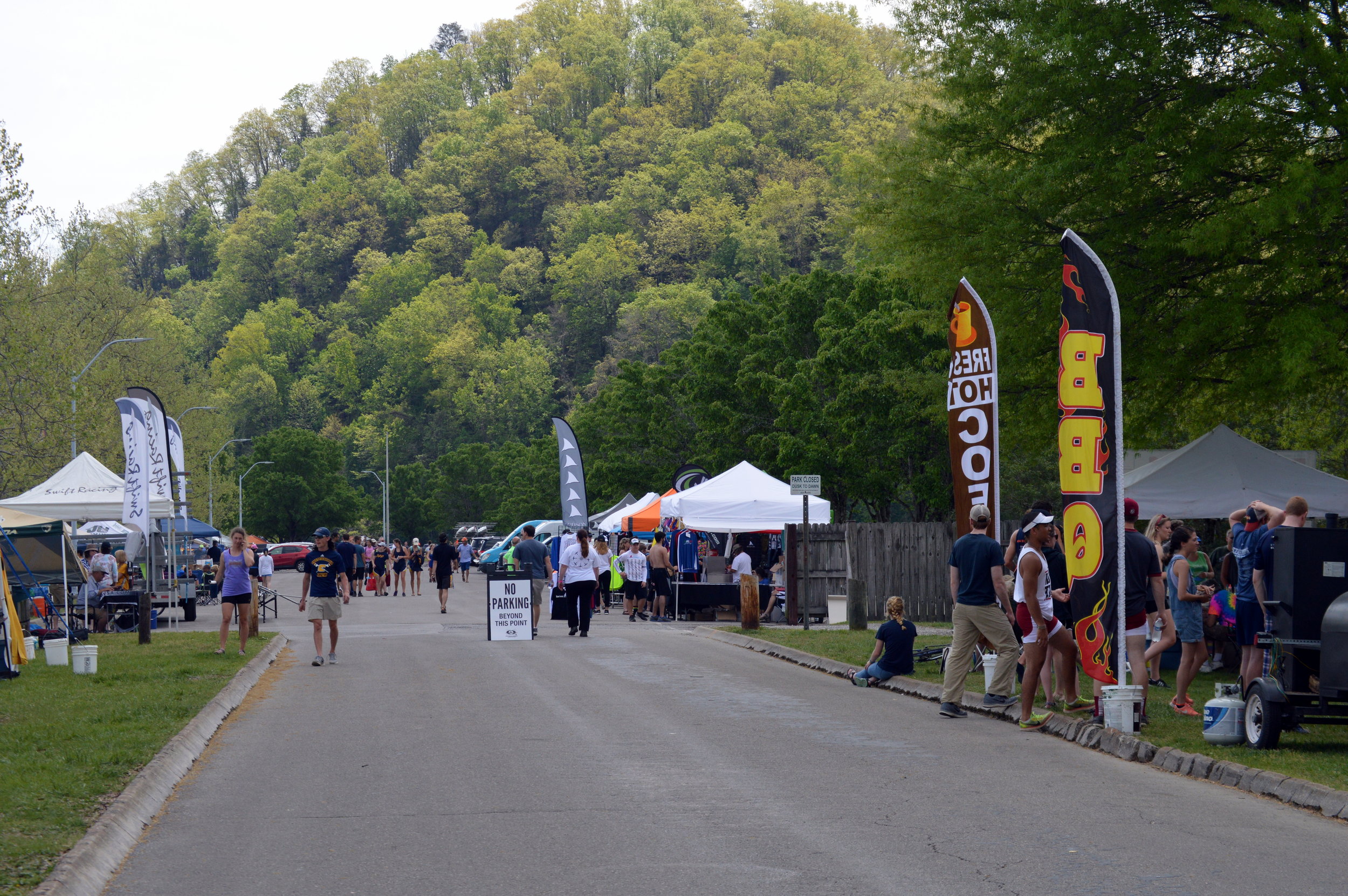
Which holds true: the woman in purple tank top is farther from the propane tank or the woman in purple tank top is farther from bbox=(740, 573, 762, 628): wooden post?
the propane tank

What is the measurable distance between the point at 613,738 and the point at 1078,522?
4.57 metres

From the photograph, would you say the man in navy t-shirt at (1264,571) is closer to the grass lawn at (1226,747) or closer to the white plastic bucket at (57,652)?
the grass lawn at (1226,747)

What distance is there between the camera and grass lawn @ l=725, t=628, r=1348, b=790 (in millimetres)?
9344

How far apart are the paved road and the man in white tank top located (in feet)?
1.37

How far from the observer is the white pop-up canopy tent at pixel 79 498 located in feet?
87.1

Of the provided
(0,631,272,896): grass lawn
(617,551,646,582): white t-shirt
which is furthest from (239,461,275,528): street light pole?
(0,631,272,896): grass lawn

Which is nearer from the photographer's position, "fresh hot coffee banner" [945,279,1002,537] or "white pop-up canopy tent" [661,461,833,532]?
"fresh hot coffee banner" [945,279,1002,537]

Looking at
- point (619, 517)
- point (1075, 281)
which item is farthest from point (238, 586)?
point (619, 517)

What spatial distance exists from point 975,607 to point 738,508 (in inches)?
601

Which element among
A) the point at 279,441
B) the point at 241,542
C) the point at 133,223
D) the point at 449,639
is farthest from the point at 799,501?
the point at 133,223

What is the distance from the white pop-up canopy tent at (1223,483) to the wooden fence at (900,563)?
311 inches

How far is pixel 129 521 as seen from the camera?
2398cm

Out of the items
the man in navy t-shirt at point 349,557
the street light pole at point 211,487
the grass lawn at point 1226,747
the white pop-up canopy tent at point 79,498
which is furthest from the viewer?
the street light pole at point 211,487

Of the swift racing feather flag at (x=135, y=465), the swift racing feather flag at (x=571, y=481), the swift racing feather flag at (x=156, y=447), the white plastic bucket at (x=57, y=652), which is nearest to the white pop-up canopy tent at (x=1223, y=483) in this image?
the white plastic bucket at (x=57, y=652)
